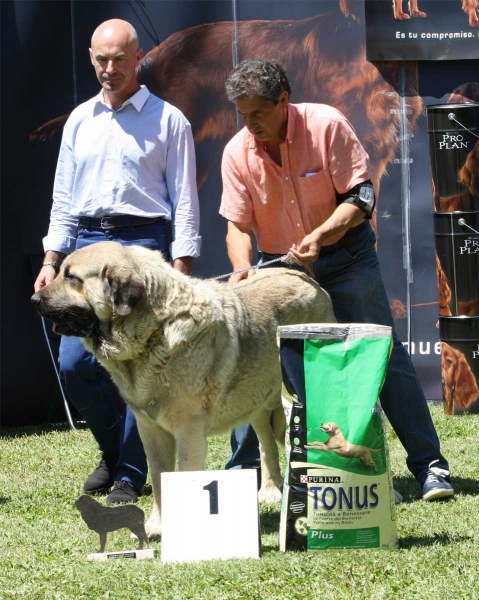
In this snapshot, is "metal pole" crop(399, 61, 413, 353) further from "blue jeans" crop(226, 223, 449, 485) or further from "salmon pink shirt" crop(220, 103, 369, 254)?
"salmon pink shirt" crop(220, 103, 369, 254)

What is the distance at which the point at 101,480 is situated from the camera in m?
5.47

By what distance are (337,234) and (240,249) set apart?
0.50 meters

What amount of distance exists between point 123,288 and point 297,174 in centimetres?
118

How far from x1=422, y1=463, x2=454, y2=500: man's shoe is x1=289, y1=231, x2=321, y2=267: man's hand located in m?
1.26

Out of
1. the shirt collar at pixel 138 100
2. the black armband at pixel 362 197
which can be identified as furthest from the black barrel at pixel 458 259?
the shirt collar at pixel 138 100

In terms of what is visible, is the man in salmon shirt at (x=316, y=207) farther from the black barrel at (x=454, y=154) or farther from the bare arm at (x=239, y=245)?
the black barrel at (x=454, y=154)

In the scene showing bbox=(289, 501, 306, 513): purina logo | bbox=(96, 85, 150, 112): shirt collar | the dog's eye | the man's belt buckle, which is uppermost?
bbox=(96, 85, 150, 112): shirt collar

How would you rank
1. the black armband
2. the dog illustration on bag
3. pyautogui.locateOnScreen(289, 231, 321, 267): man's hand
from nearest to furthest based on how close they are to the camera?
1. the dog illustration on bag
2. pyautogui.locateOnScreen(289, 231, 321, 267): man's hand
3. the black armband

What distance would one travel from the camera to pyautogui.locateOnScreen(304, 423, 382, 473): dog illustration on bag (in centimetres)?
372

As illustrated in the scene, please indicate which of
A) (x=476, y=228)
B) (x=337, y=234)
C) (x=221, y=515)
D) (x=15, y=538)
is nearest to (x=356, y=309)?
(x=337, y=234)

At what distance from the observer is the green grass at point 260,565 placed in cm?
336

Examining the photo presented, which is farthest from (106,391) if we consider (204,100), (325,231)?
(204,100)

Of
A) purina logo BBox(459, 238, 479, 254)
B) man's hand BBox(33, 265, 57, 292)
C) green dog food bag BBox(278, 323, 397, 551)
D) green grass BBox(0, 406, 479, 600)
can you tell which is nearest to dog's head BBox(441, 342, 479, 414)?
purina logo BBox(459, 238, 479, 254)

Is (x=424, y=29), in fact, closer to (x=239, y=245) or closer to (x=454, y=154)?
(x=454, y=154)
